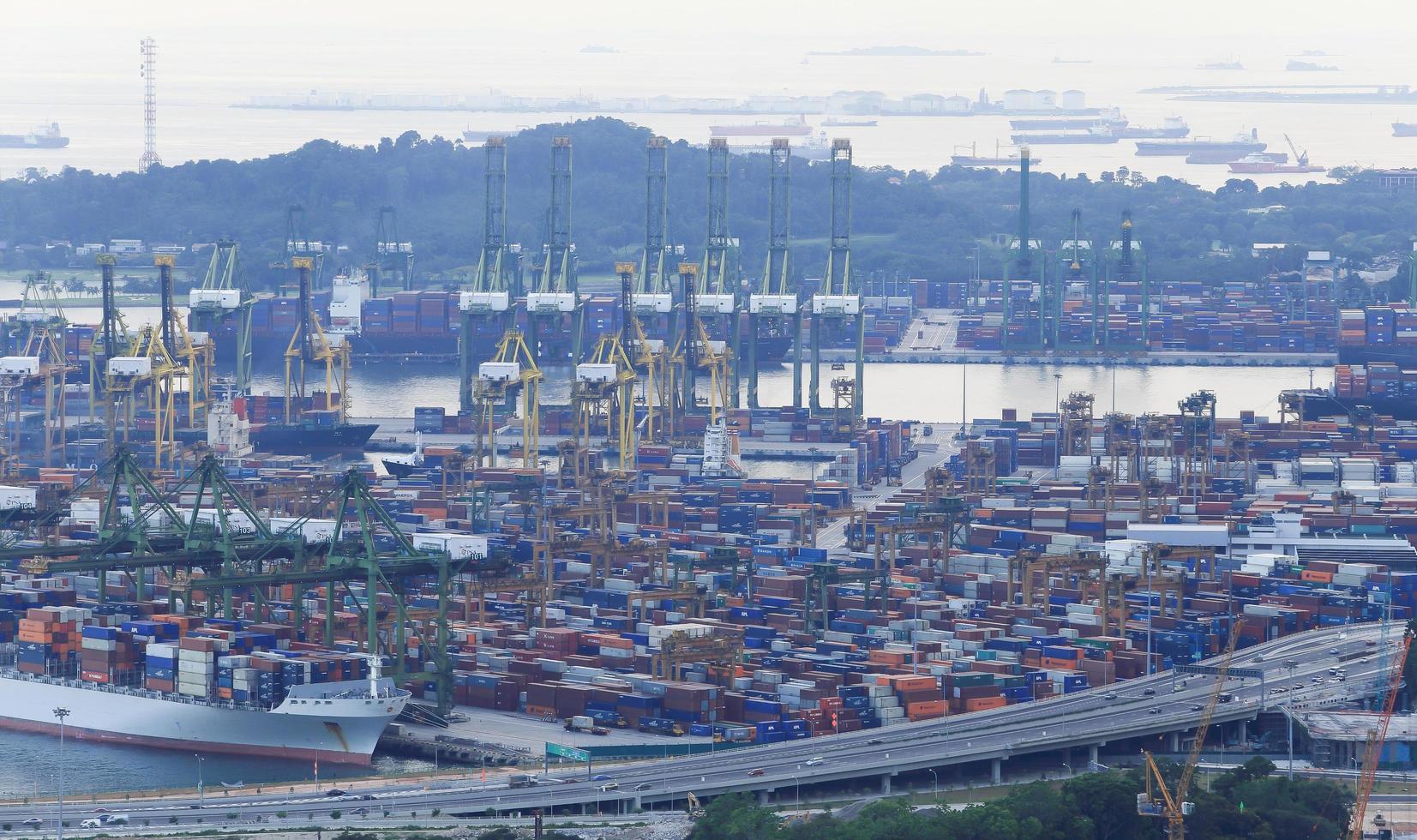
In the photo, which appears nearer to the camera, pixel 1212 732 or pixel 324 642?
pixel 1212 732

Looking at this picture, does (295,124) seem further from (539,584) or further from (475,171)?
(539,584)

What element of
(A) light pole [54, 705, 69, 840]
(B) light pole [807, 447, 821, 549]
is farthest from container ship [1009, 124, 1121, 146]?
(A) light pole [54, 705, 69, 840]

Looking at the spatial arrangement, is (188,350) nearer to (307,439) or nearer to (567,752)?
(307,439)

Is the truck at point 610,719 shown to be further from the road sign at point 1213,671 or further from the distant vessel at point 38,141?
the distant vessel at point 38,141

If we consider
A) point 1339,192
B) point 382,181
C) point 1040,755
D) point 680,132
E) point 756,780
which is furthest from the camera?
point 680,132

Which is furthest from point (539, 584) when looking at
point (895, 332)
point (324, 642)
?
point (895, 332)

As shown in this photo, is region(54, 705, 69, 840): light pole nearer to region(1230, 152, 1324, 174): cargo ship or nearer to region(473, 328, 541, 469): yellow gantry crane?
region(473, 328, 541, 469): yellow gantry crane
